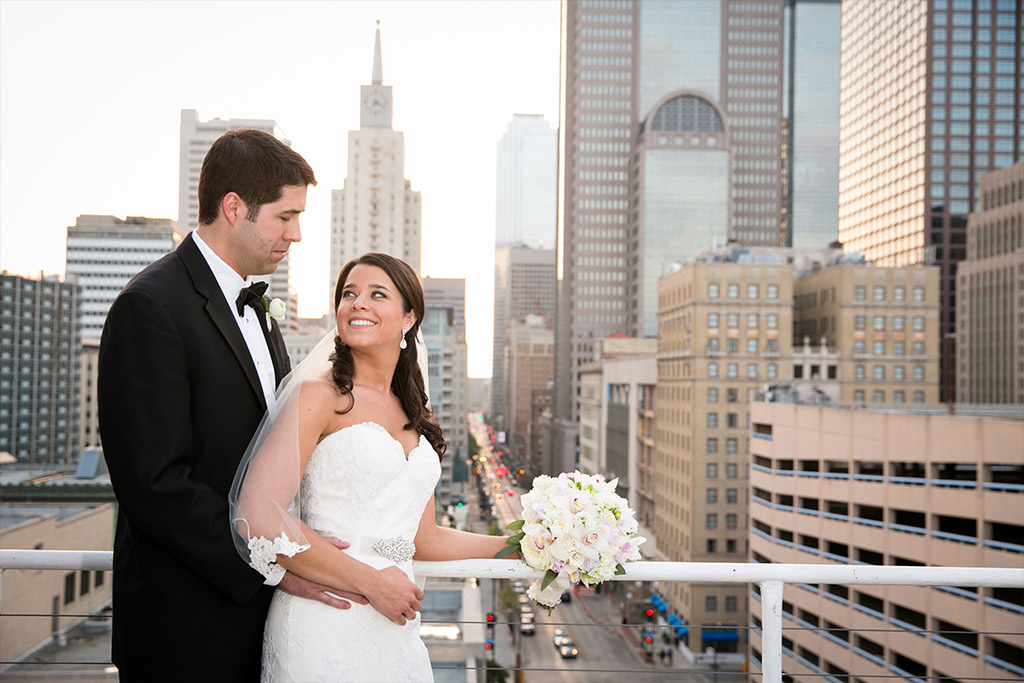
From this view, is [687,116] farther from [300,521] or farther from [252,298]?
[300,521]

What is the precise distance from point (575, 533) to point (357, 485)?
856 millimetres

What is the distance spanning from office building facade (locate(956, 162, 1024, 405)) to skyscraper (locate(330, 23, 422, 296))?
62623 mm

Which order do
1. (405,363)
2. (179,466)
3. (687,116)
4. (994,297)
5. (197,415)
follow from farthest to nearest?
1. (687,116)
2. (994,297)
3. (405,363)
4. (197,415)
5. (179,466)

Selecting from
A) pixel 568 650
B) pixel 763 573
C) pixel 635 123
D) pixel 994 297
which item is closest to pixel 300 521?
pixel 763 573

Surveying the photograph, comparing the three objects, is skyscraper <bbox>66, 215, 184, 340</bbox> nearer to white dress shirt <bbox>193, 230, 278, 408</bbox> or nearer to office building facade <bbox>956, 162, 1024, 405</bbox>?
office building facade <bbox>956, 162, 1024, 405</bbox>

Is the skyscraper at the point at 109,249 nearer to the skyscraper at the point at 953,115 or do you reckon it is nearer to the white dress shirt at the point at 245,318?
the skyscraper at the point at 953,115

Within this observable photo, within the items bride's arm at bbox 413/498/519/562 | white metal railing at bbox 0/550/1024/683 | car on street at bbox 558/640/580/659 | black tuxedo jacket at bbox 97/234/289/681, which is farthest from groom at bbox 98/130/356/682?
car on street at bbox 558/640/580/659

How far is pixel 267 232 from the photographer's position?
8.70ft

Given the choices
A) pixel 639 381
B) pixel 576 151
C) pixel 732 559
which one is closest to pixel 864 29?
pixel 576 151

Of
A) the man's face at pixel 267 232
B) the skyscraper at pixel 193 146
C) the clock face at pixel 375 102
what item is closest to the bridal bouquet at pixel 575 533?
the man's face at pixel 267 232

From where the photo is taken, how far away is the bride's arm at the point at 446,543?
10.0 feet

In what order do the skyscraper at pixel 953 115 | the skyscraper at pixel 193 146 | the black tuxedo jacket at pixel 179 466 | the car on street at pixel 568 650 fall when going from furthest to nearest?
the skyscraper at pixel 193 146 < the skyscraper at pixel 953 115 < the car on street at pixel 568 650 < the black tuxedo jacket at pixel 179 466

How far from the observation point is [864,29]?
113 m

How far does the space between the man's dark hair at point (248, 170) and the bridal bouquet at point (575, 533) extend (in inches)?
58.1
